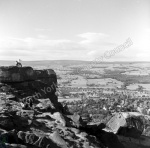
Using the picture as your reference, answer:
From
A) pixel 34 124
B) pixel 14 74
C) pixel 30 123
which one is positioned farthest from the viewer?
pixel 14 74

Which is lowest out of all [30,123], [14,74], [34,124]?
[34,124]

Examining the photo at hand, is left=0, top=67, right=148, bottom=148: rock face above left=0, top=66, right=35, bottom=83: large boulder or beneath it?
beneath

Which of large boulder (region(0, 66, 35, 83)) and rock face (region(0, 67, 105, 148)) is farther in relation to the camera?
large boulder (region(0, 66, 35, 83))

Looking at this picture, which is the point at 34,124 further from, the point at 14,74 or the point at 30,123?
the point at 14,74

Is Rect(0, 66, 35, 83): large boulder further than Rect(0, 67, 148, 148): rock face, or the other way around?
Rect(0, 66, 35, 83): large boulder

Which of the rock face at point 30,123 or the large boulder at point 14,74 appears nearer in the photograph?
the rock face at point 30,123

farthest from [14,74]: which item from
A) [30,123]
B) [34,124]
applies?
[30,123]

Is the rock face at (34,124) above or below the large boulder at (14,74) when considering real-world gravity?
below

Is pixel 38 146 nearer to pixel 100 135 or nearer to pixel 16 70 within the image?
pixel 100 135

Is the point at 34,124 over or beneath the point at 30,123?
beneath

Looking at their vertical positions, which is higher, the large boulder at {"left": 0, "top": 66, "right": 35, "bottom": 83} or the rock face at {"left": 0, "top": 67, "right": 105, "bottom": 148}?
the large boulder at {"left": 0, "top": 66, "right": 35, "bottom": 83}

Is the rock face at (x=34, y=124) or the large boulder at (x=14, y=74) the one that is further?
the large boulder at (x=14, y=74)
